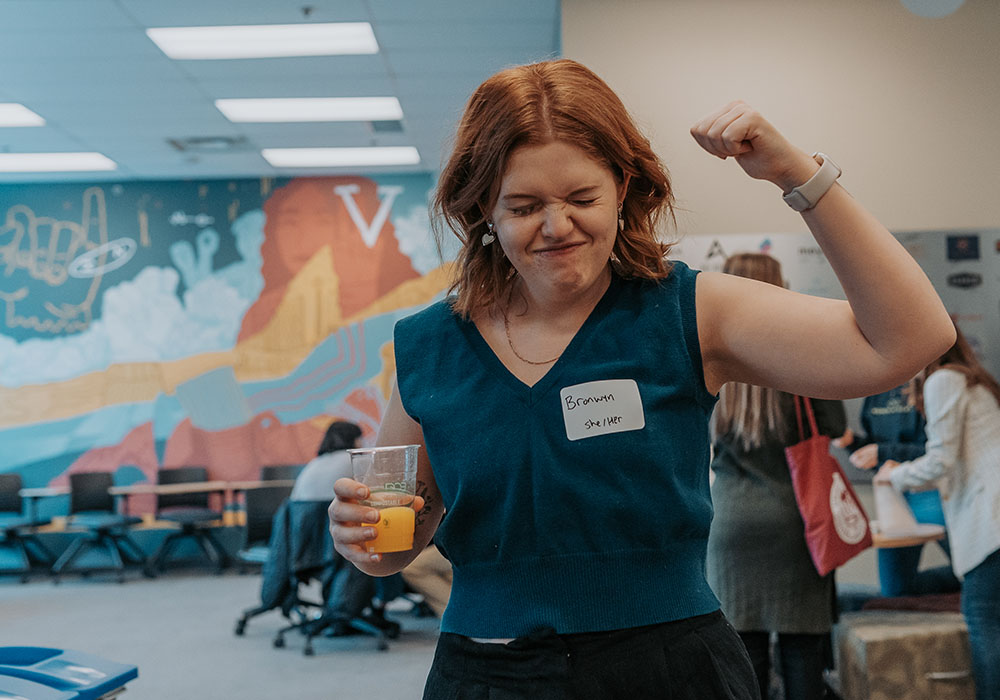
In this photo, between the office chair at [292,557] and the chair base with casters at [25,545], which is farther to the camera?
the chair base with casters at [25,545]

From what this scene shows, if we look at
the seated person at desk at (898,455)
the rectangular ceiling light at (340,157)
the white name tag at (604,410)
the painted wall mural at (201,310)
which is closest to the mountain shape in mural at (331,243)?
the painted wall mural at (201,310)

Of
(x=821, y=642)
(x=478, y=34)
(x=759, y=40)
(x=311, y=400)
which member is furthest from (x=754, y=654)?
(x=311, y=400)

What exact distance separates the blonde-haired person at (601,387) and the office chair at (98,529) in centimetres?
810

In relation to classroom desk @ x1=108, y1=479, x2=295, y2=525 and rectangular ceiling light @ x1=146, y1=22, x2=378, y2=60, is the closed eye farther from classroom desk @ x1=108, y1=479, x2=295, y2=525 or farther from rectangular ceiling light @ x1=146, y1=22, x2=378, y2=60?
classroom desk @ x1=108, y1=479, x2=295, y2=525

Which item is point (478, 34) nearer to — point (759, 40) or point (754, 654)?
point (759, 40)

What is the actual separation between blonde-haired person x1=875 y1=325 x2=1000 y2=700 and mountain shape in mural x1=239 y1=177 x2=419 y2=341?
6.56 meters

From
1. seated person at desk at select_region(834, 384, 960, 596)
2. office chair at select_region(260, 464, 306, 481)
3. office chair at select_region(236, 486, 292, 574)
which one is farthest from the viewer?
office chair at select_region(260, 464, 306, 481)

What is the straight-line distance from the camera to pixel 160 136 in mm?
7727

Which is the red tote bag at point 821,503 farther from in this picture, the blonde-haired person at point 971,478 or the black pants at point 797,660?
the blonde-haired person at point 971,478

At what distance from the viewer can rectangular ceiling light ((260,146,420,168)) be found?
8.30m

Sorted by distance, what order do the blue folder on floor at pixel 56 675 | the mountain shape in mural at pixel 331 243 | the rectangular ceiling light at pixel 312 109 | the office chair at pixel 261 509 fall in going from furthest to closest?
the mountain shape in mural at pixel 331 243 → the office chair at pixel 261 509 → the rectangular ceiling light at pixel 312 109 → the blue folder on floor at pixel 56 675

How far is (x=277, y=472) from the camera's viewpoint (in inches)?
350

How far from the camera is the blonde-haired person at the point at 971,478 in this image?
9.96ft

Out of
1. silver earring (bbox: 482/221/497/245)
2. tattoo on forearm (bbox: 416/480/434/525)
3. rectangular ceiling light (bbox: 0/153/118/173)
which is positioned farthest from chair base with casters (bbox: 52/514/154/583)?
silver earring (bbox: 482/221/497/245)
